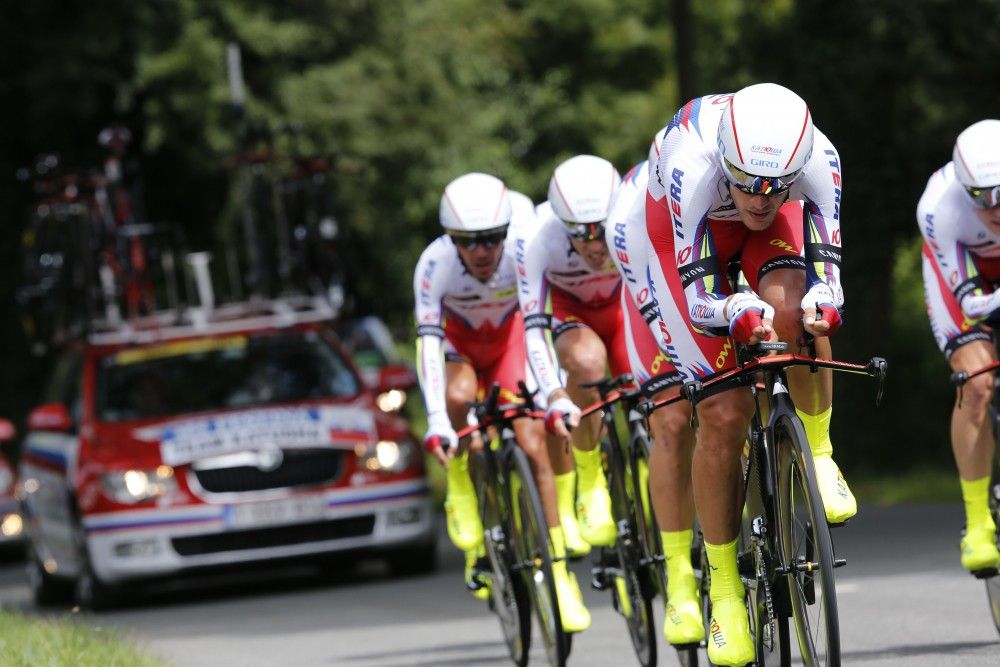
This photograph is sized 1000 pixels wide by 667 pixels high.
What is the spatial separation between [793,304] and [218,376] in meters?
7.93

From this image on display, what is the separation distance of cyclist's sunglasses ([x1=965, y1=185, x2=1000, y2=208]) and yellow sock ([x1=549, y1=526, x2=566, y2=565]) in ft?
7.26

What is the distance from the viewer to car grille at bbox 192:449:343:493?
12953 mm

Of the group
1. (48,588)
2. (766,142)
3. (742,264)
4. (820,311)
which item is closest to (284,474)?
(48,588)

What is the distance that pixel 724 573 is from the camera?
21.9ft

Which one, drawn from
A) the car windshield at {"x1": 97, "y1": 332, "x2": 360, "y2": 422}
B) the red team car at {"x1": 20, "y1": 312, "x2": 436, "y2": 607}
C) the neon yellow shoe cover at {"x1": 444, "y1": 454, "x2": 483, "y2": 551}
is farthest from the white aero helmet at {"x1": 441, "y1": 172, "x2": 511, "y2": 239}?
the car windshield at {"x1": 97, "y1": 332, "x2": 360, "y2": 422}

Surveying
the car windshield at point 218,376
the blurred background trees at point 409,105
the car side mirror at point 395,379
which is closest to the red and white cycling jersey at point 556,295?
the car side mirror at point 395,379

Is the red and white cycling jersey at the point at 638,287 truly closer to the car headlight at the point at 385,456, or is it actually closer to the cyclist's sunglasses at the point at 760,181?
the cyclist's sunglasses at the point at 760,181

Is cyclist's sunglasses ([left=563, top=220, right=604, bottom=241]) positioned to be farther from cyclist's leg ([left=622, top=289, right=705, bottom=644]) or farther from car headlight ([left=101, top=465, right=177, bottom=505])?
car headlight ([left=101, top=465, right=177, bottom=505])

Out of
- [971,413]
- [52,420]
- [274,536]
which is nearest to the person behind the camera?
[971,413]

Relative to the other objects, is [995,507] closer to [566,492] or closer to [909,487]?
[566,492]

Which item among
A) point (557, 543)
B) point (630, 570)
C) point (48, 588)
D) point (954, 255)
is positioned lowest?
point (48, 588)

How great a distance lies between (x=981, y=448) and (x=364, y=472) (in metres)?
5.35

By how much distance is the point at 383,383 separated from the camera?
1314cm

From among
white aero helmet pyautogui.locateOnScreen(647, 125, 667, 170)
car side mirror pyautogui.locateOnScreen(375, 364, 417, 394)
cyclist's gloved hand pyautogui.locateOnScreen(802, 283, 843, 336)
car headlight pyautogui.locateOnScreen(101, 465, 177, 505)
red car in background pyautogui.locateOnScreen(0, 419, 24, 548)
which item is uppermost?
white aero helmet pyautogui.locateOnScreen(647, 125, 667, 170)
